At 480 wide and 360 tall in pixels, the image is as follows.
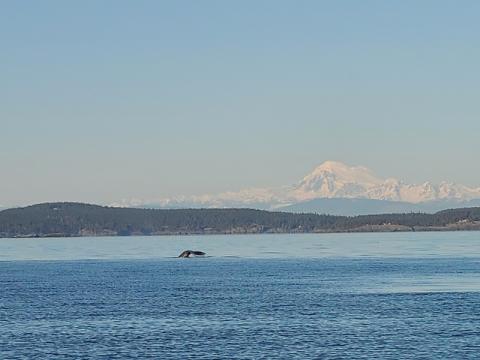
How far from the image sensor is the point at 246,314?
79.8 meters

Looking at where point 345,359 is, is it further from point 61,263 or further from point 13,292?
point 61,263

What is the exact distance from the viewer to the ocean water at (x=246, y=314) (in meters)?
61.5

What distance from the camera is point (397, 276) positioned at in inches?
4754

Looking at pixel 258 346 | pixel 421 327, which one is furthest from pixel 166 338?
pixel 421 327

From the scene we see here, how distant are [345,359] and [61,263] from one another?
4739 inches

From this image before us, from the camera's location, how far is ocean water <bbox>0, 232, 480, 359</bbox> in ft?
202

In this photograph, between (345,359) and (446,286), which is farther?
(446,286)

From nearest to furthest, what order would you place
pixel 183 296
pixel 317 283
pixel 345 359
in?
pixel 345 359, pixel 183 296, pixel 317 283

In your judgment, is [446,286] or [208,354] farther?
[446,286]

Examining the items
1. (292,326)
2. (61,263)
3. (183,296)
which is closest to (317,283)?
(183,296)

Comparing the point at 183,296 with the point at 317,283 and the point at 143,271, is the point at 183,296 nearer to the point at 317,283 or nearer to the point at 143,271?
the point at 317,283

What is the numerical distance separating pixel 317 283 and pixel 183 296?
1917cm

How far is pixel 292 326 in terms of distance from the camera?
2830 inches

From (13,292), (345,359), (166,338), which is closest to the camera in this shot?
(345,359)
